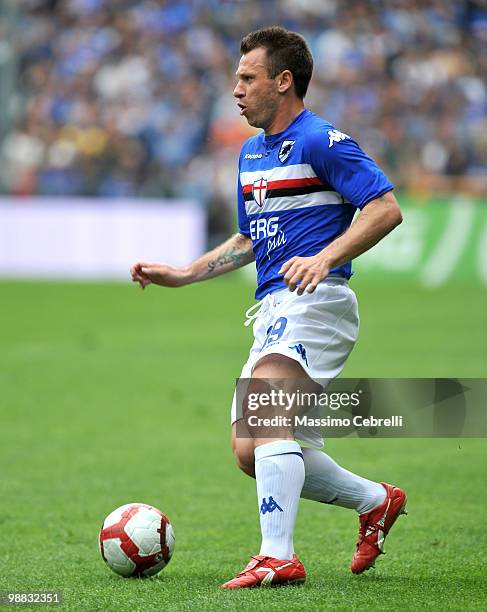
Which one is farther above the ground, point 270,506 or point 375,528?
point 270,506

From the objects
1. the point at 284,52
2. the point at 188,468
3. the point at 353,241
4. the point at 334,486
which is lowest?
the point at 188,468

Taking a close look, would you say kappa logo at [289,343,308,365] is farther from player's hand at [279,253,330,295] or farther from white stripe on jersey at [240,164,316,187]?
white stripe on jersey at [240,164,316,187]

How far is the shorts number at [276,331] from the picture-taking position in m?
4.80

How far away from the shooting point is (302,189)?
4.90 m

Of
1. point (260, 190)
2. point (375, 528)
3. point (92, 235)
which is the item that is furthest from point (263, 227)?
point (92, 235)

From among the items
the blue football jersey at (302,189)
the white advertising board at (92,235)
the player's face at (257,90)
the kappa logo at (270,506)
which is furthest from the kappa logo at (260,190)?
the white advertising board at (92,235)

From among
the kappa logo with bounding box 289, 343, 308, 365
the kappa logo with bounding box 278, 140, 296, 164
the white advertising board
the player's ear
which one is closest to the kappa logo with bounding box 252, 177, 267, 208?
the kappa logo with bounding box 278, 140, 296, 164

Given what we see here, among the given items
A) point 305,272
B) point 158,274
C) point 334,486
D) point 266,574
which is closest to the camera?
point 305,272

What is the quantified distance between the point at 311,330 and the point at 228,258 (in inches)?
33.6

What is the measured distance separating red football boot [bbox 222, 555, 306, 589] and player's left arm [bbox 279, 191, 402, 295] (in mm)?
1065

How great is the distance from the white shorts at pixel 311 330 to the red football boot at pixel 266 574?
53 centimetres

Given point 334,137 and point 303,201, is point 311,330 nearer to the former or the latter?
point 303,201

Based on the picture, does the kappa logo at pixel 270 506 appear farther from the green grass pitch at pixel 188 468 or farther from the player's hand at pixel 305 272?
the player's hand at pixel 305 272

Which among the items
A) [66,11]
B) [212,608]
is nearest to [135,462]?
[212,608]
